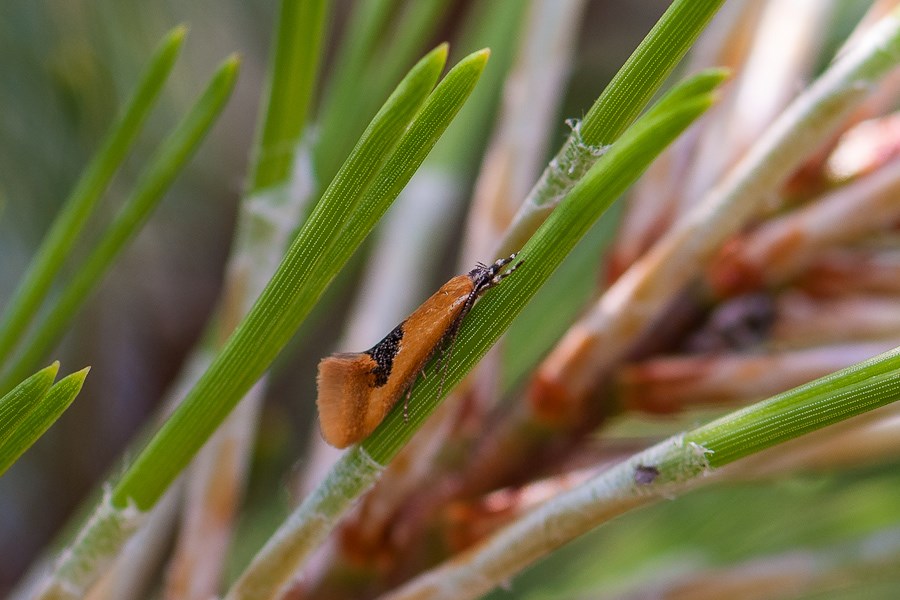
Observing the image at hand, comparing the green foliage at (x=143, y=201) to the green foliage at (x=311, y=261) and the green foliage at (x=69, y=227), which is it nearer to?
the green foliage at (x=69, y=227)

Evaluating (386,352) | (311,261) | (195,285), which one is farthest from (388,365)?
(195,285)

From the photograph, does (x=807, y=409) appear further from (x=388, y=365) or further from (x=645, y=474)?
(x=388, y=365)

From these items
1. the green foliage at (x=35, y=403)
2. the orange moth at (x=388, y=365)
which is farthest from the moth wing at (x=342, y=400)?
the green foliage at (x=35, y=403)

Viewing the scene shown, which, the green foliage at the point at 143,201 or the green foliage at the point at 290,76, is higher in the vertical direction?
the green foliage at the point at 290,76

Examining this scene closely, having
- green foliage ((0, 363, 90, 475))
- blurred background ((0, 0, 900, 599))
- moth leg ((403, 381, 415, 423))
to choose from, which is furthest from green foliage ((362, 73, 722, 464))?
blurred background ((0, 0, 900, 599))

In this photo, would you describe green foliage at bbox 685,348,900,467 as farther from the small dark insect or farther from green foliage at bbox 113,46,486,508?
green foliage at bbox 113,46,486,508

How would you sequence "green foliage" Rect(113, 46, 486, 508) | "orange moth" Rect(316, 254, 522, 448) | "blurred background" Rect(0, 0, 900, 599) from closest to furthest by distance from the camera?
"green foliage" Rect(113, 46, 486, 508) < "orange moth" Rect(316, 254, 522, 448) < "blurred background" Rect(0, 0, 900, 599)

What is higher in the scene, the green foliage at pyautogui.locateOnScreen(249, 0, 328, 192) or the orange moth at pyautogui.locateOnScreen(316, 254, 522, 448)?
the green foliage at pyautogui.locateOnScreen(249, 0, 328, 192)

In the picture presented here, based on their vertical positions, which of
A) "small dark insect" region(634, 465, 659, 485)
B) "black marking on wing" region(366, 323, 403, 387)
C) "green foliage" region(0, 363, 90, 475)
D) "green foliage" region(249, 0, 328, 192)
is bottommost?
"green foliage" region(0, 363, 90, 475)
